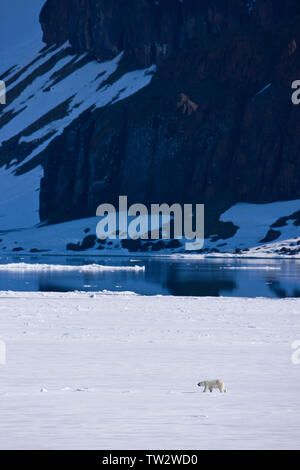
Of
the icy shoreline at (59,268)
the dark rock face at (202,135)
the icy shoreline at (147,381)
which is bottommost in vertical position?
the icy shoreline at (147,381)

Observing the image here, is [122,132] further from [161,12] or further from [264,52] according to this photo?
[161,12]

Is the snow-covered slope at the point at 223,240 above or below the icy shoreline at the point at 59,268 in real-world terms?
above

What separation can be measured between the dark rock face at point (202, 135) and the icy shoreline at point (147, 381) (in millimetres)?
81742

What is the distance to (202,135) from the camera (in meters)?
125

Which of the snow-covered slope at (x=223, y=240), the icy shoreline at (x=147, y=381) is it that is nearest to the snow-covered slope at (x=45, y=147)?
the snow-covered slope at (x=223, y=240)

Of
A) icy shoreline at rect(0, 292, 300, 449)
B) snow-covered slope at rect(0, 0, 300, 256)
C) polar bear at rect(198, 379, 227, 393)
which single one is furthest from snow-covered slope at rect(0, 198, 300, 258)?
polar bear at rect(198, 379, 227, 393)

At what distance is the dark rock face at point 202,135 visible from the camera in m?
121

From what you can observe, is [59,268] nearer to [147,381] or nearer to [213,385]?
[147,381]

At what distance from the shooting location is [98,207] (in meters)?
128

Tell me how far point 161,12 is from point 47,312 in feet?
461

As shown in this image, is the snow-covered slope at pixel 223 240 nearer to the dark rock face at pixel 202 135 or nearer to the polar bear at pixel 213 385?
the dark rock face at pixel 202 135

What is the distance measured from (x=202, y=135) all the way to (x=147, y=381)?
110 meters

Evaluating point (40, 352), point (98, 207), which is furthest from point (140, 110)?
point (40, 352)

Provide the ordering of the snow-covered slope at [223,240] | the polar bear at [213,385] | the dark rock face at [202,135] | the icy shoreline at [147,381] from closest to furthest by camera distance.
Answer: the icy shoreline at [147,381] < the polar bear at [213,385] < the snow-covered slope at [223,240] < the dark rock face at [202,135]
